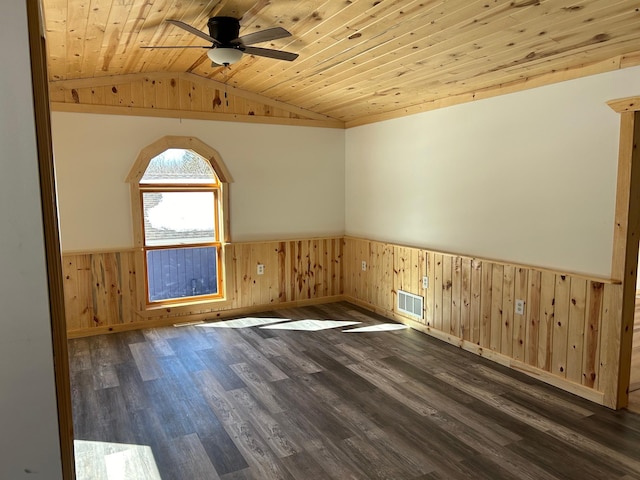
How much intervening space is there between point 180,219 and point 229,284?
1016mm

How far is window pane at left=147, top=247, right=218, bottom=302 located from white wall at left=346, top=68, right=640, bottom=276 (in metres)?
2.23

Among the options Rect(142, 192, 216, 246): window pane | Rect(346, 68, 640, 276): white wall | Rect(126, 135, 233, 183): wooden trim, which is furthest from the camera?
Rect(142, 192, 216, 246): window pane

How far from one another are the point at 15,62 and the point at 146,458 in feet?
8.04

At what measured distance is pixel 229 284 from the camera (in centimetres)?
576

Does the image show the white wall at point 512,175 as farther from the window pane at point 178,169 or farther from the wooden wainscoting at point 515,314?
the window pane at point 178,169

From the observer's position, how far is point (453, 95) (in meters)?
4.58

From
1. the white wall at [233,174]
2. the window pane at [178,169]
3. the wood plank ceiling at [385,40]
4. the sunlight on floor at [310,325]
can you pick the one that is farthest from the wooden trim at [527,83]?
the sunlight on floor at [310,325]

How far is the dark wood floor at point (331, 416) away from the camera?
104 inches

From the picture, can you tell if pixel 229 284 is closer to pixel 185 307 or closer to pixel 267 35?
pixel 185 307

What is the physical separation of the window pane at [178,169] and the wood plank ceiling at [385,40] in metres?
1.02

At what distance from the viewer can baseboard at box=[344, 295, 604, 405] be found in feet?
11.4

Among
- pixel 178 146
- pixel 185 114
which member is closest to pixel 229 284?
pixel 178 146

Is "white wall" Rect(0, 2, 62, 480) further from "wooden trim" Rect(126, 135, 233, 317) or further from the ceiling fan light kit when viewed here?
"wooden trim" Rect(126, 135, 233, 317)

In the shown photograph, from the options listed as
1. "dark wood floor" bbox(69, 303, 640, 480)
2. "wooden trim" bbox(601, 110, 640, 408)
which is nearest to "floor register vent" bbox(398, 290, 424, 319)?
"dark wood floor" bbox(69, 303, 640, 480)
